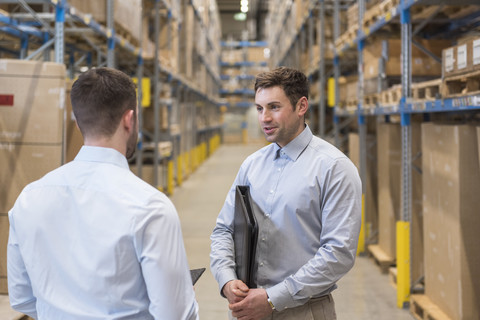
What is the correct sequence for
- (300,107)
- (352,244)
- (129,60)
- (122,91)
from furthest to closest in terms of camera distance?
(129,60)
(300,107)
(352,244)
(122,91)

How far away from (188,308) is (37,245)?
18.1 inches

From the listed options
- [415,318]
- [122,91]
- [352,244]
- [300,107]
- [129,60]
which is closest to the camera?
[122,91]

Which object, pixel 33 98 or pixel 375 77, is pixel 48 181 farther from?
pixel 375 77

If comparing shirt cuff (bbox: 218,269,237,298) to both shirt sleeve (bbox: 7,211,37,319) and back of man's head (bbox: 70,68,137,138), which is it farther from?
back of man's head (bbox: 70,68,137,138)

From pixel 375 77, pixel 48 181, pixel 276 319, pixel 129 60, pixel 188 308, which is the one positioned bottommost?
pixel 276 319

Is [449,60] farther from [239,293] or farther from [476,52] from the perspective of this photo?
[239,293]

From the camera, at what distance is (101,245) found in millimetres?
1312

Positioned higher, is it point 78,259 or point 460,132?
point 460,132

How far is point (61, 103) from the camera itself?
12.0 feet

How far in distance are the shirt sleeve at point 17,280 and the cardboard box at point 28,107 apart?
7.36 ft

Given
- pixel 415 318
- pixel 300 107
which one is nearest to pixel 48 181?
pixel 300 107

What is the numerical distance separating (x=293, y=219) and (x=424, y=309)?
103 inches

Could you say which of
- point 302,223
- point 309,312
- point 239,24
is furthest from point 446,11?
point 239,24

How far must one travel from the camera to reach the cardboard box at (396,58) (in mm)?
5332
